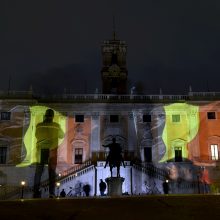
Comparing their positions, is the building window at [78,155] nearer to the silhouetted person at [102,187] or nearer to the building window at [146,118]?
the silhouetted person at [102,187]

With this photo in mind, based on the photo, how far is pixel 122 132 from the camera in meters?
41.1

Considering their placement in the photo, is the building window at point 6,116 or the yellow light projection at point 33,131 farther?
the building window at point 6,116

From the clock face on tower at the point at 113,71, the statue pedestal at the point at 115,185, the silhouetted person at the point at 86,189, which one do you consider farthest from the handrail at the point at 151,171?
the clock face on tower at the point at 113,71

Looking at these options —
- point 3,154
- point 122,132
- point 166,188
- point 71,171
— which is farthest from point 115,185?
point 3,154

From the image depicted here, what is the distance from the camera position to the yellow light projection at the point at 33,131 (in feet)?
128

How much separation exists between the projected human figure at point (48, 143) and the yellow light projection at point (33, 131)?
341 mm

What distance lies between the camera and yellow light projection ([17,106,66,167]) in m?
39.0

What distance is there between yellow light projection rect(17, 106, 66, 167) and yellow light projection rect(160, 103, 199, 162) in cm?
1135

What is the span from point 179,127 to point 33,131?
15.8 metres

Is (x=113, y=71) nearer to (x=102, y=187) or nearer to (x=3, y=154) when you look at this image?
(x=3, y=154)

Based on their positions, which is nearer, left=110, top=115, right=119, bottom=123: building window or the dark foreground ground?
the dark foreground ground

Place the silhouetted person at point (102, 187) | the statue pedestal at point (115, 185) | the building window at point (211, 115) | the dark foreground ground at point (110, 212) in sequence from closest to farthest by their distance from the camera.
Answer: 1. the dark foreground ground at point (110, 212)
2. the statue pedestal at point (115, 185)
3. the silhouetted person at point (102, 187)
4. the building window at point (211, 115)

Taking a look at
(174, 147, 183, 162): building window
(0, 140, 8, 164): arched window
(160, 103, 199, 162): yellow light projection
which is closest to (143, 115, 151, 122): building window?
(160, 103, 199, 162): yellow light projection

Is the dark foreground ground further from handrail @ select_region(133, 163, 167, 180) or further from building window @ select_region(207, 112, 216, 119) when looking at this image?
building window @ select_region(207, 112, 216, 119)
